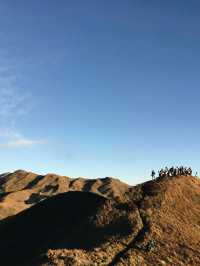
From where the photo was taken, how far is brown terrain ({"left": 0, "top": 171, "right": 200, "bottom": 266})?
138ft

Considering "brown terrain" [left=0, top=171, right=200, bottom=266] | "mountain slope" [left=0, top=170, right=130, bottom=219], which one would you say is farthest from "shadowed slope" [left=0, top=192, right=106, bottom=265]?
"mountain slope" [left=0, top=170, right=130, bottom=219]

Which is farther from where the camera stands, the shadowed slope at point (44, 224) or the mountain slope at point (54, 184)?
the mountain slope at point (54, 184)

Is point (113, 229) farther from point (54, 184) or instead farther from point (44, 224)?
point (54, 184)

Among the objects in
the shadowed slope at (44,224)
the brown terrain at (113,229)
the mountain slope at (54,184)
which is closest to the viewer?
the brown terrain at (113,229)

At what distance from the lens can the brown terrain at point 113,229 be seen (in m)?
42.2

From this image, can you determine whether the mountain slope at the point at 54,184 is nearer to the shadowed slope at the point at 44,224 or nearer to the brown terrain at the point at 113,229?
the shadowed slope at the point at 44,224

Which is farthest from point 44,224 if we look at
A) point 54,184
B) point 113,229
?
point 54,184

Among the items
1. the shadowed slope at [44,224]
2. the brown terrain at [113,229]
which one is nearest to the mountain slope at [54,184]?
the shadowed slope at [44,224]

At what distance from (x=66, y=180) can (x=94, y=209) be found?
127m

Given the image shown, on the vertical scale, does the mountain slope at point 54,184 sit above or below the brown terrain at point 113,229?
above

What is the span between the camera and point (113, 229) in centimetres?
4731

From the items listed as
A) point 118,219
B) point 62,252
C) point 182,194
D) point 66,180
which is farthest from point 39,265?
point 66,180

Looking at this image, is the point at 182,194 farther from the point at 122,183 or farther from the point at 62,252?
the point at 122,183

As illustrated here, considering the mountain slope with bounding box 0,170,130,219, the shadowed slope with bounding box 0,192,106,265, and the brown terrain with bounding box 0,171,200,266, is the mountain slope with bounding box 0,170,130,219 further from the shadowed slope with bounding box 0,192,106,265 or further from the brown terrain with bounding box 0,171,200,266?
the brown terrain with bounding box 0,171,200,266
